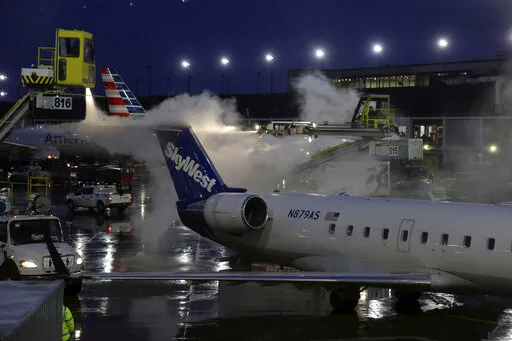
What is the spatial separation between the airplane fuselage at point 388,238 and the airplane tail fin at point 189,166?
1.16 metres

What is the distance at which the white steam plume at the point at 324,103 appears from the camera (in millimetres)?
50875

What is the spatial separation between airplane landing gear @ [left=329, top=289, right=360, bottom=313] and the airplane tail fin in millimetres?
5940

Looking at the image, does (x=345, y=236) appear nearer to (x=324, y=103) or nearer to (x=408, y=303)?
(x=408, y=303)

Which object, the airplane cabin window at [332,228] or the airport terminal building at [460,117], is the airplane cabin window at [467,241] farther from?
the airport terminal building at [460,117]

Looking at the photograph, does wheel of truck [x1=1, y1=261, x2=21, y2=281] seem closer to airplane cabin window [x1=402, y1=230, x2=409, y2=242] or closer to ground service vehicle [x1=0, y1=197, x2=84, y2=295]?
ground service vehicle [x1=0, y1=197, x2=84, y2=295]

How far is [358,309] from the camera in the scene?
69.1ft

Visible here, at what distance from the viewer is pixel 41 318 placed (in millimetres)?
9266

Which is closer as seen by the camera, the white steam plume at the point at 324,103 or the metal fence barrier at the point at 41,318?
the metal fence barrier at the point at 41,318

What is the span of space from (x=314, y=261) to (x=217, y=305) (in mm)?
3269

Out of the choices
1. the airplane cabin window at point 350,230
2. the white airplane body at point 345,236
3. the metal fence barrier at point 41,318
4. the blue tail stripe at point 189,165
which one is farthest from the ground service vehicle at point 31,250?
the metal fence barrier at point 41,318

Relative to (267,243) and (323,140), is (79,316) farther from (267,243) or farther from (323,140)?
(323,140)

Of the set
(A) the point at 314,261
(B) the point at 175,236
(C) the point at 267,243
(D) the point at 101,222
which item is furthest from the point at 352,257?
(D) the point at 101,222

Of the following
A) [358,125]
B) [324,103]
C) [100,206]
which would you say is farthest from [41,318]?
[324,103]

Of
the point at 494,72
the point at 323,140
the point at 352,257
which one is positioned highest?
the point at 494,72
